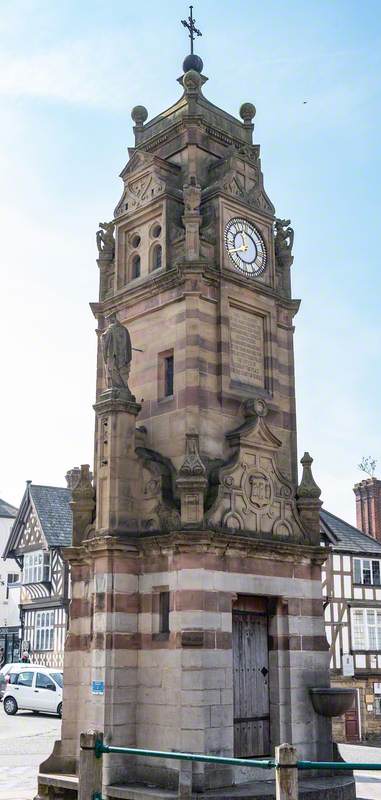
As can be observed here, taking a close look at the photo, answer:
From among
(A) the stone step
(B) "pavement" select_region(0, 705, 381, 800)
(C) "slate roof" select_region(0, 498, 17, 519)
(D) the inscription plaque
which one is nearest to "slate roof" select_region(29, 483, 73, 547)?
(B) "pavement" select_region(0, 705, 381, 800)

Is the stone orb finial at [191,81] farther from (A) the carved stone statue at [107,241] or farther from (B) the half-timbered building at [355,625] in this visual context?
(B) the half-timbered building at [355,625]

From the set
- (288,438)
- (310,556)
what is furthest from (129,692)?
(288,438)

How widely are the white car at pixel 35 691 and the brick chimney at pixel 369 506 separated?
17312mm

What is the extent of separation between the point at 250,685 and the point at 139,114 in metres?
11.2

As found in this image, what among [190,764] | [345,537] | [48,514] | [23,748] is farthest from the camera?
[48,514]

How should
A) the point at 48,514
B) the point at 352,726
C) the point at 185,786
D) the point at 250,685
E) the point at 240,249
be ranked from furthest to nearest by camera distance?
1. the point at 48,514
2. the point at 352,726
3. the point at 240,249
4. the point at 250,685
5. the point at 185,786

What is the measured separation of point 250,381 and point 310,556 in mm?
3220

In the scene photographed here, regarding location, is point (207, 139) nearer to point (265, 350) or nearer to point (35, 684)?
point (265, 350)

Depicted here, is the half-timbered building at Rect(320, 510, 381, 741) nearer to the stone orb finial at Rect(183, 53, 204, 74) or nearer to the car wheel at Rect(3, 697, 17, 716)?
A: the car wheel at Rect(3, 697, 17, 716)

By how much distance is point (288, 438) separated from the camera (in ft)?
52.0

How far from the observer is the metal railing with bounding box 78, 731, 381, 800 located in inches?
274

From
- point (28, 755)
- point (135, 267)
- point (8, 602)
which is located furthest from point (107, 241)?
point (8, 602)

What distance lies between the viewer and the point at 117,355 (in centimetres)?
1443

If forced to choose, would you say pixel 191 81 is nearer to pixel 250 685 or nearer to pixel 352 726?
pixel 250 685
